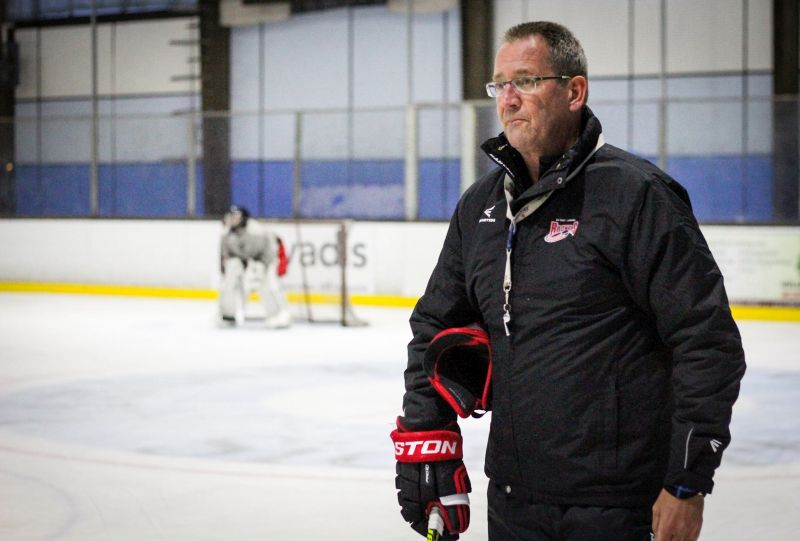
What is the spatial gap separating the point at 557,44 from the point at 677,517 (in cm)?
96

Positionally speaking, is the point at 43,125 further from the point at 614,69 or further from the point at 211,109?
the point at 614,69

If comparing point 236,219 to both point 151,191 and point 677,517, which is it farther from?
point 677,517

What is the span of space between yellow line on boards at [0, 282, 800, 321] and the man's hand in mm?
12659

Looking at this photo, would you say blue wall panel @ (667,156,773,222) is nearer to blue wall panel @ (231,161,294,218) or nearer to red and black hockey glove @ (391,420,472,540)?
blue wall panel @ (231,161,294,218)

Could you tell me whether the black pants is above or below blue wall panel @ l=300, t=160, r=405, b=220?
below

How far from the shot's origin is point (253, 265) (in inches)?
574

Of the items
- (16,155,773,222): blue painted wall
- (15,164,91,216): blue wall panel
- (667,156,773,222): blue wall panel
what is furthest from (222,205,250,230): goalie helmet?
(15,164,91,216): blue wall panel

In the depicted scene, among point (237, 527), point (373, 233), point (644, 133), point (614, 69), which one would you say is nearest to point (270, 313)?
point (373, 233)

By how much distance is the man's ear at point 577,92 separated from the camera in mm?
2555

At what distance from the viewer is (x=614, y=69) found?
19.8m

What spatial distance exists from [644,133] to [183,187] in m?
7.28

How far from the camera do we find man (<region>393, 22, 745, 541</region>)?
235 centimetres

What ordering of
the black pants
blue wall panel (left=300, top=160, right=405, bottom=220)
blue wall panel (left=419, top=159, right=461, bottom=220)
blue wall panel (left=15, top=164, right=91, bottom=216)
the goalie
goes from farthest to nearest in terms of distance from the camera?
blue wall panel (left=15, top=164, right=91, bottom=216), blue wall panel (left=300, top=160, right=405, bottom=220), blue wall panel (left=419, top=159, right=461, bottom=220), the goalie, the black pants

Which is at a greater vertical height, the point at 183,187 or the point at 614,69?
the point at 614,69
